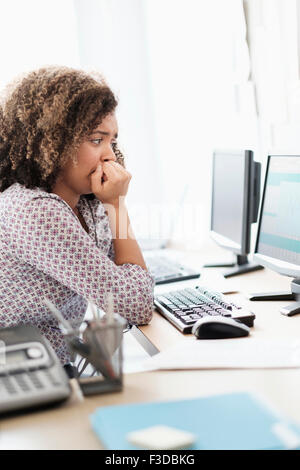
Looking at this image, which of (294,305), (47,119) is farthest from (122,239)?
(294,305)

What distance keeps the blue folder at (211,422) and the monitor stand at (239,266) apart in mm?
1042

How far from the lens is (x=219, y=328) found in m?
1.19

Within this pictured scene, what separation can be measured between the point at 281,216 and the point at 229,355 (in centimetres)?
64

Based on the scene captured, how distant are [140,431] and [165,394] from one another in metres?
0.17

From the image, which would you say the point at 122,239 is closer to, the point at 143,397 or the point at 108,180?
the point at 108,180

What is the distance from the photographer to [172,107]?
2.65m

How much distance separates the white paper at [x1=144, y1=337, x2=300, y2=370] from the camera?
3.42 feet

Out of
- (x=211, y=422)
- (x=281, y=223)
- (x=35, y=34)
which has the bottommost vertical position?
(x=211, y=422)

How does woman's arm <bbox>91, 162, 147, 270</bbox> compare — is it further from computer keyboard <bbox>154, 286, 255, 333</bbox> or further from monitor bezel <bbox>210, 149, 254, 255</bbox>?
monitor bezel <bbox>210, 149, 254, 255</bbox>

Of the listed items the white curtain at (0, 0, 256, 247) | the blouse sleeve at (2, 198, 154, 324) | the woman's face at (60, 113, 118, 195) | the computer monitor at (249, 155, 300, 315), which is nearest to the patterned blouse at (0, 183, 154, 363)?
the blouse sleeve at (2, 198, 154, 324)

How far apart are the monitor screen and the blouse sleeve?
47 cm

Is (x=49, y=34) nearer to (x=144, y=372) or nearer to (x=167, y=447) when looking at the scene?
(x=144, y=372)
